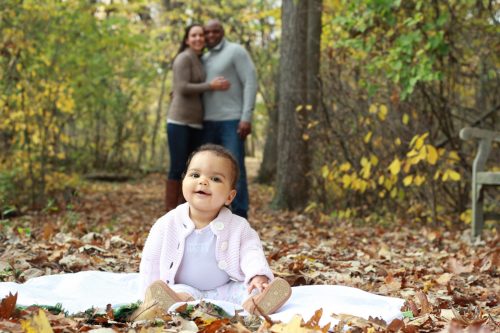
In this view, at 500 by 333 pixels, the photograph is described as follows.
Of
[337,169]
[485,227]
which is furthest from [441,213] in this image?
[337,169]

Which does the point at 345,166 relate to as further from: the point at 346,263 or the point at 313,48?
the point at 346,263

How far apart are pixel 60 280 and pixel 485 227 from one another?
5.59 m

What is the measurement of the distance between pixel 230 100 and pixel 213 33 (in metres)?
0.65

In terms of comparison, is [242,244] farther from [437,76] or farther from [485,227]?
[485,227]

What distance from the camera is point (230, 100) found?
20.0ft

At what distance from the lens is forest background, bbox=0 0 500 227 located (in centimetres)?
709

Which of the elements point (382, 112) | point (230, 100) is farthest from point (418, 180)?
point (230, 100)

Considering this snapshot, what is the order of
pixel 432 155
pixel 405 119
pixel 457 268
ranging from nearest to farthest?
pixel 457 268, pixel 432 155, pixel 405 119

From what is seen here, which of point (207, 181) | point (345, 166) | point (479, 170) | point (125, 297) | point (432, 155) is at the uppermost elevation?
point (207, 181)

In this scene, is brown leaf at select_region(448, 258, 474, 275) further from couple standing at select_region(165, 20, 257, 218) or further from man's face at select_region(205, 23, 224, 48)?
man's face at select_region(205, 23, 224, 48)

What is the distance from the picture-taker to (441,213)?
7.70m

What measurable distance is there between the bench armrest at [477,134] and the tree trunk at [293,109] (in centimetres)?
277

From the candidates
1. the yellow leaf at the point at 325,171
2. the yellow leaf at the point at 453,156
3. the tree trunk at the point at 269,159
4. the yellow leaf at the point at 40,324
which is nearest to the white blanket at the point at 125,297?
the yellow leaf at the point at 40,324

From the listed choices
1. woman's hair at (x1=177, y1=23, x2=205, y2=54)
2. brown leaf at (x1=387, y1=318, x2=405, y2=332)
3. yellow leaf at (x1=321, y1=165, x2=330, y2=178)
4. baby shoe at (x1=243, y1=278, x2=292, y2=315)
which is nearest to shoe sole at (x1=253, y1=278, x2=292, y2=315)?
baby shoe at (x1=243, y1=278, x2=292, y2=315)
